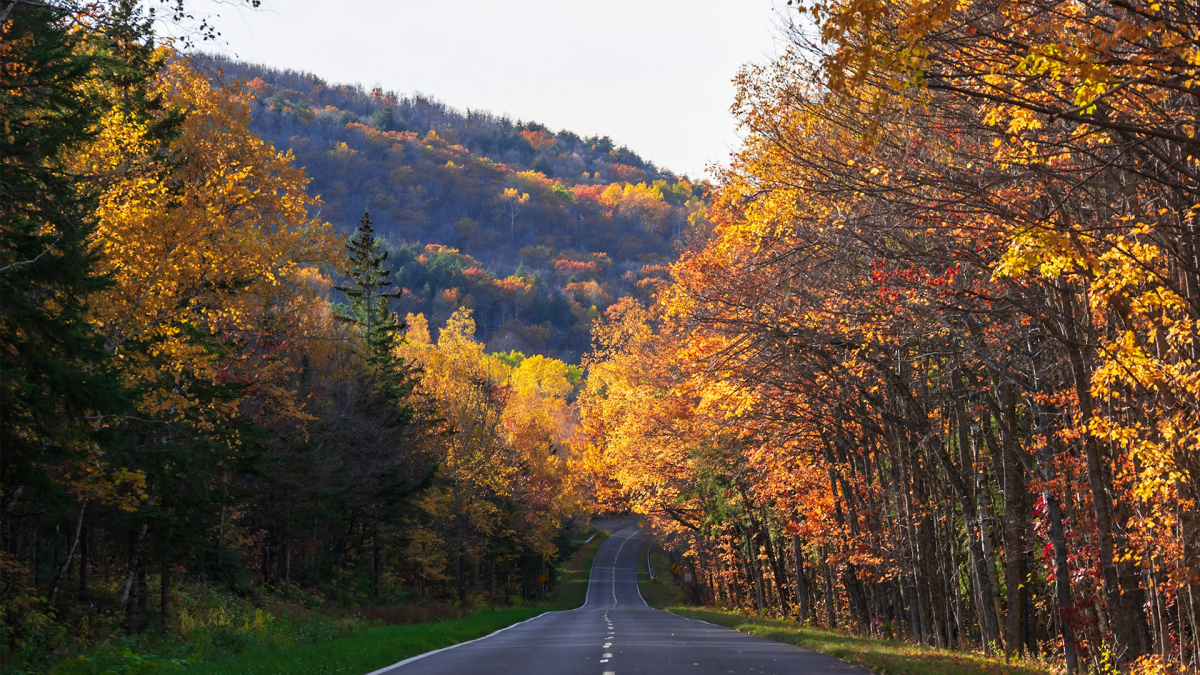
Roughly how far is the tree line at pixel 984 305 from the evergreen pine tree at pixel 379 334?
49.6ft

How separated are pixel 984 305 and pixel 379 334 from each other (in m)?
35.3

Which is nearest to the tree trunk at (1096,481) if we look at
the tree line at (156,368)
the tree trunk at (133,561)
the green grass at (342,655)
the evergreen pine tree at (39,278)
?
the green grass at (342,655)

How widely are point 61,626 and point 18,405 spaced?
5.99 metres

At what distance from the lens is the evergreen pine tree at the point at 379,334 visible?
1639 inches

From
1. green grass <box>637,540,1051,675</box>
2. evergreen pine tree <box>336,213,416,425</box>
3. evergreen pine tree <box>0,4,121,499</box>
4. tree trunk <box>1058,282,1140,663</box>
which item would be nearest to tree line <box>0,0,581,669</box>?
evergreen pine tree <box>0,4,121,499</box>

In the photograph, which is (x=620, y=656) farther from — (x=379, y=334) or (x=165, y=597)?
(x=379, y=334)

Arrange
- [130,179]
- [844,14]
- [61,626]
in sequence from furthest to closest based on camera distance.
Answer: [130,179] < [61,626] < [844,14]

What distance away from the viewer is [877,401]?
70.6 ft

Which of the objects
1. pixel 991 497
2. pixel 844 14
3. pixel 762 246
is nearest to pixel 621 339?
pixel 991 497

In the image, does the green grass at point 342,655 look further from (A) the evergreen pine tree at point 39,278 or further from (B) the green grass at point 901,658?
(B) the green grass at point 901,658

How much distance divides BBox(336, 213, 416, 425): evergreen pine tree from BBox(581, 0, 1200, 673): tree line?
595 inches

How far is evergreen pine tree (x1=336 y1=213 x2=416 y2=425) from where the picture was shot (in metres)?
Result: 41.6

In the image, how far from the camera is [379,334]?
152 feet

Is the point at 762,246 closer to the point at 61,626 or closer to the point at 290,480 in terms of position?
the point at 61,626
